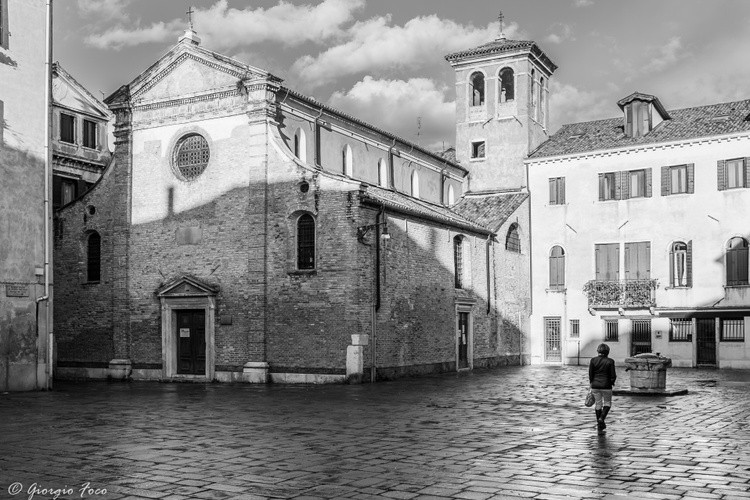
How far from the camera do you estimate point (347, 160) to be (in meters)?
32.2

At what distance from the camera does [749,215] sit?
3319cm

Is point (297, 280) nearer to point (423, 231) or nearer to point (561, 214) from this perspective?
point (423, 231)

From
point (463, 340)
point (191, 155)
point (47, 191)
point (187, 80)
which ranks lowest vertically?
point (463, 340)

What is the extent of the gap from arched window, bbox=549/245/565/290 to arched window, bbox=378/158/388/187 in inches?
334

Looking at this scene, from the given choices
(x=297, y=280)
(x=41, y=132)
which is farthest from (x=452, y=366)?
(x=41, y=132)

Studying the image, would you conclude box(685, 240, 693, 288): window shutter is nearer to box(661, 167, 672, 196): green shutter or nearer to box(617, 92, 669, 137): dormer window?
box(661, 167, 672, 196): green shutter

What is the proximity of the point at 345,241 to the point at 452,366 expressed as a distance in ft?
27.2

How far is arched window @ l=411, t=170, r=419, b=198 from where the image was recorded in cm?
3741

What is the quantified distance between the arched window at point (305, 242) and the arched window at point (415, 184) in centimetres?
1156

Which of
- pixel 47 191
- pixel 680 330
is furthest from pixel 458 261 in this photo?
pixel 47 191

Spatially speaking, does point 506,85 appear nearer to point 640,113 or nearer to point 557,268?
point 640,113

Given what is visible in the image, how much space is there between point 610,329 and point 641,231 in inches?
172

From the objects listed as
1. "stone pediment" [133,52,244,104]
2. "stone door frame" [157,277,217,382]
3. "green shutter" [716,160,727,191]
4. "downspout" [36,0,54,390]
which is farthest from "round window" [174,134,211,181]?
"green shutter" [716,160,727,191]

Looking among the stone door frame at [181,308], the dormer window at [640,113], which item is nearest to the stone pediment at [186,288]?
the stone door frame at [181,308]
